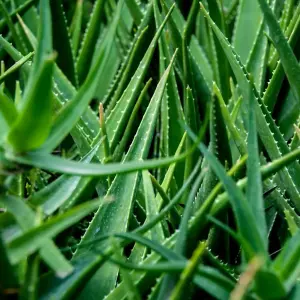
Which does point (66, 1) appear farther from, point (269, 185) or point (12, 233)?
point (12, 233)

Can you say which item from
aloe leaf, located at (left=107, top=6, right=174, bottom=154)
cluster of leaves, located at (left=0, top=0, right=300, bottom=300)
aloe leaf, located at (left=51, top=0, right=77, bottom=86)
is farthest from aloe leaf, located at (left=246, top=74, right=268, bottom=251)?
aloe leaf, located at (left=51, top=0, right=77, bottom=86)

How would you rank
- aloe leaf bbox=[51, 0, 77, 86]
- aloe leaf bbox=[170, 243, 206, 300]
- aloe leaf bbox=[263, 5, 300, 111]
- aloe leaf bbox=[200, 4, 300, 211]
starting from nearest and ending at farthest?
aloe leaf bbox=[170, 243, 206, 300] < aloe leaf bbox=[200, 4, 300, 211] < aloe leaf bbox=[263, 5, 300, 111] < aloe leaf bbox=[51, 0, 77, 86]

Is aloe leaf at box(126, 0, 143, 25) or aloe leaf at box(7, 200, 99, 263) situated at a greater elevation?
aloe leaf at box(126, 0, 143, 25)

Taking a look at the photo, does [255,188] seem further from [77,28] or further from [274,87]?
[77,28]

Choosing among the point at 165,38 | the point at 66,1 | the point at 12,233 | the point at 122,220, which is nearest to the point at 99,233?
the point at 122,220

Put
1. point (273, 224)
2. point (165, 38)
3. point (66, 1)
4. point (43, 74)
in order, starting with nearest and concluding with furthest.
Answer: point (43, 74), point (273, 224), point (165, 38), point (66, 1)

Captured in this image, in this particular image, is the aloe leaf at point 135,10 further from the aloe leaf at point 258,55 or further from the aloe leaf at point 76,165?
the aloe leaf at point 76,165

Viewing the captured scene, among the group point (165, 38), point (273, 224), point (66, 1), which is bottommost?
point (273, 224)

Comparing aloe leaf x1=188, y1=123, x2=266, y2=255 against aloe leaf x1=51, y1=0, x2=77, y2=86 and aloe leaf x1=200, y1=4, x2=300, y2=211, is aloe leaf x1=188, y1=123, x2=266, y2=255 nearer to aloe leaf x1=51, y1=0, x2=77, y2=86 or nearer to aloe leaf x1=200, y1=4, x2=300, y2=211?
aloe leaf x1=200, y1=4, x2=300, y2=211
